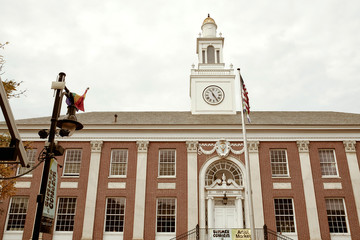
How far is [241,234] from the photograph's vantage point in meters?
19.4

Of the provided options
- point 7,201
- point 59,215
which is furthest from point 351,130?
point 7,201

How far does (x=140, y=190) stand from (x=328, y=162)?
13.4 m

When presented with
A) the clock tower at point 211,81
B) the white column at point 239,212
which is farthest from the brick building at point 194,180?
the clock tower at point 211,81

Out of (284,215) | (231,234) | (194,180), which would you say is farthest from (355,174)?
(194,180)

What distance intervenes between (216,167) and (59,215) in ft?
36.5

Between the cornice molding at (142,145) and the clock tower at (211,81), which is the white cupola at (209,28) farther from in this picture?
the cornice molding at (142,145)

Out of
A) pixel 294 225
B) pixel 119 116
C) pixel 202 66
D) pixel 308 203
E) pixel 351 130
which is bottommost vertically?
pixel 294 225

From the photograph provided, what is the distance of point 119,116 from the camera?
90.0 feet

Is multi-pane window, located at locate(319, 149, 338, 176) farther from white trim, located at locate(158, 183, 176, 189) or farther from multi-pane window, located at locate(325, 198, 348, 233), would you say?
white trim, located at locate(158, 183, 176, 189)

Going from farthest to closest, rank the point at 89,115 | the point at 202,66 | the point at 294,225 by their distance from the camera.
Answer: the point at 202,66 → the point at 89,115 → the point at 294,225

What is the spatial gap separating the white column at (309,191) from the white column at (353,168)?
9.15ft

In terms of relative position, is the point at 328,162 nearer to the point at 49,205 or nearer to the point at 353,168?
the point at 353,168

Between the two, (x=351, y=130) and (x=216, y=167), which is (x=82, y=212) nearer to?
(x=216, y=167)

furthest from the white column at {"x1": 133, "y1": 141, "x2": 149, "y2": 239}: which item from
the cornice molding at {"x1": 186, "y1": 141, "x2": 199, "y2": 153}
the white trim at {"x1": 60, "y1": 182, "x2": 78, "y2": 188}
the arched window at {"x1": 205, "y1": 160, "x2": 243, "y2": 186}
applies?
the arched window at {"x1": 205, "y1": 160, "x2": 243, "y2": 186}
